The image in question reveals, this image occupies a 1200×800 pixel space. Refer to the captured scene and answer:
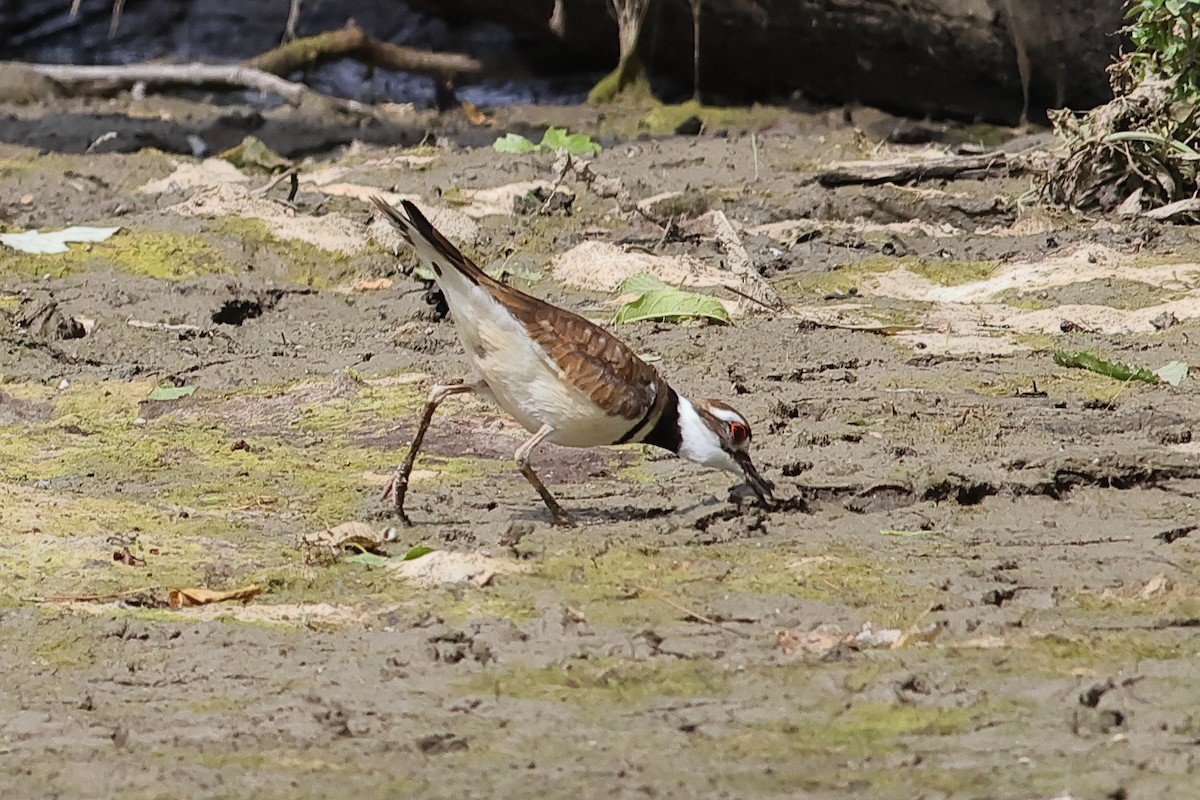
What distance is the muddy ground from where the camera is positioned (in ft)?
9.74

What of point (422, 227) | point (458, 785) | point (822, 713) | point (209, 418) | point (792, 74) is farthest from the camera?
point (792, 74)

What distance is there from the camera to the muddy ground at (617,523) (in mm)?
2969

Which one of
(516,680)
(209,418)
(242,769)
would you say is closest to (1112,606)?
(516,680)

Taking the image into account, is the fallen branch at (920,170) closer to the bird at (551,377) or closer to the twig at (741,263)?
the twig at (741,263)

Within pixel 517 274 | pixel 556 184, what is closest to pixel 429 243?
pixel 517 274

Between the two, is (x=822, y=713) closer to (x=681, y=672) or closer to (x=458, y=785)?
(x=681, y=672)

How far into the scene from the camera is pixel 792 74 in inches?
537

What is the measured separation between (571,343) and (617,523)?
581mm

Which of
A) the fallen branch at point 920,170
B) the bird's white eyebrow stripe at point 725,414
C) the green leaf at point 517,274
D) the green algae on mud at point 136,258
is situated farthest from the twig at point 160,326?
the fallen branch at point 920,170

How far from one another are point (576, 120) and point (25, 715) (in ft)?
35.9

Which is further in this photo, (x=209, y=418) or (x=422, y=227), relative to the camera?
(x=209, y=418)

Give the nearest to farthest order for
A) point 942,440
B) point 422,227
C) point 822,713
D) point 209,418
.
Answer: point 822,713 → point 422,227 → point 942,440 → point 209,418

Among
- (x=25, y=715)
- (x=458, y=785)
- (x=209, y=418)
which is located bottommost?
(x=209, y=418)

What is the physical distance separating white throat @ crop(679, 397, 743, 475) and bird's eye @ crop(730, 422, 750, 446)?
6 centimetres
